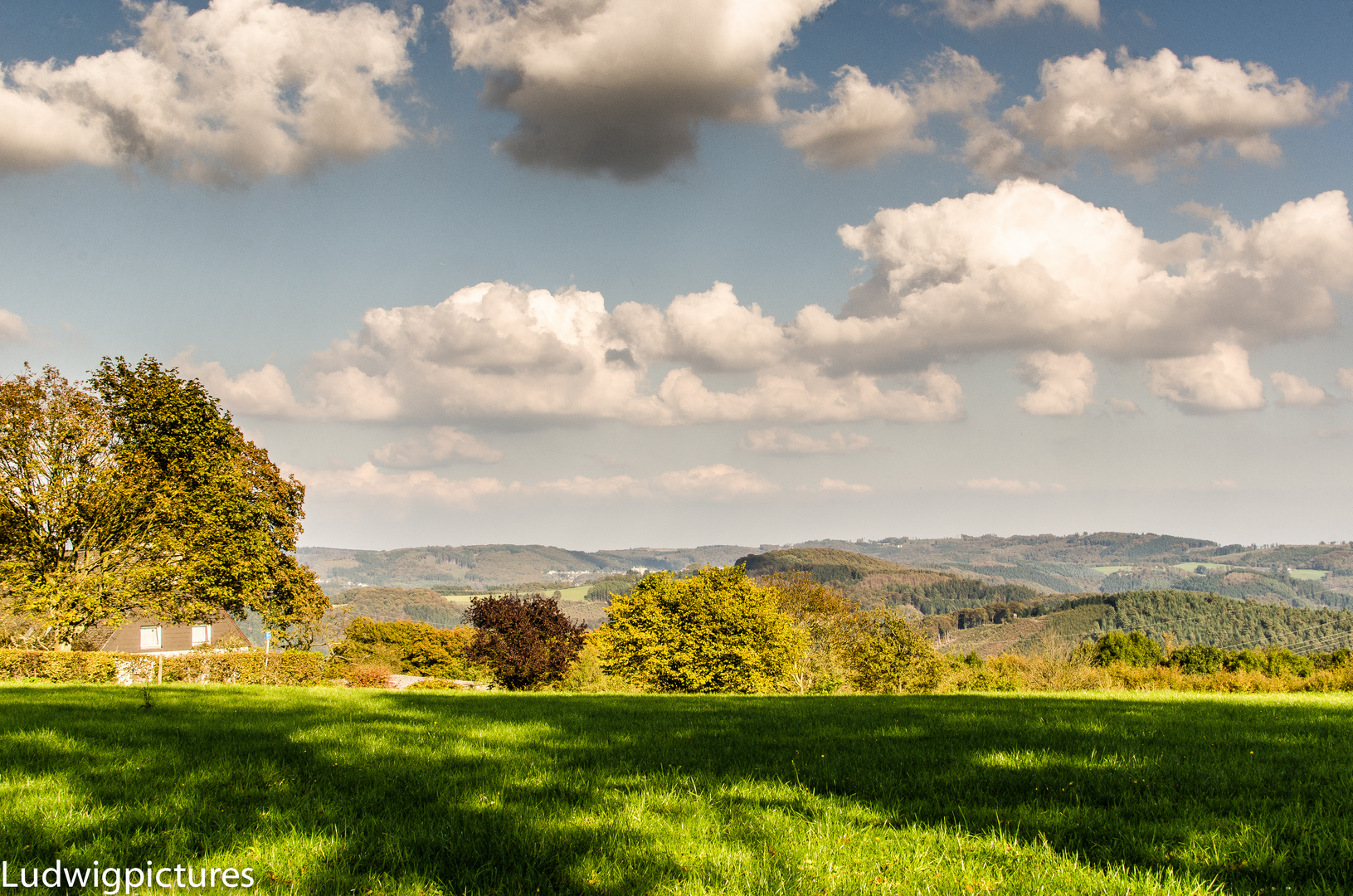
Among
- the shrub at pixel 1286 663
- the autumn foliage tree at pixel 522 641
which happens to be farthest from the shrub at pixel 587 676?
the shrub at pixel 1286 663

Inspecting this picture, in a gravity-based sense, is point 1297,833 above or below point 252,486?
below

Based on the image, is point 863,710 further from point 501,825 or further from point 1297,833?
point 501,825

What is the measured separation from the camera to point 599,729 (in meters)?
10.0

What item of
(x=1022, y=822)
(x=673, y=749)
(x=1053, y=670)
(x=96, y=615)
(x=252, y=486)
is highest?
(x=252, y=486)

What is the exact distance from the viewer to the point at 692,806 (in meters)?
5.66

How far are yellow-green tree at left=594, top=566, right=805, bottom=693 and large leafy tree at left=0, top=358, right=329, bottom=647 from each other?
49.2 feet

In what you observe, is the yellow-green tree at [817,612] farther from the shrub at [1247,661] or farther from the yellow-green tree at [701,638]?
the shrub at [1247,661]

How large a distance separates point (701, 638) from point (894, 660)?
11.3 m

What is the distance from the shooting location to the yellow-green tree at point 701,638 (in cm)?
3672

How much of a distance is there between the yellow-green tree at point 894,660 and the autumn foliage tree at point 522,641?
745 inches

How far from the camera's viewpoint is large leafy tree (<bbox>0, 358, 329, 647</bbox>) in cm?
2869

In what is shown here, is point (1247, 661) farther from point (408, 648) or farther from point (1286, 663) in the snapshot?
point (408, 648)

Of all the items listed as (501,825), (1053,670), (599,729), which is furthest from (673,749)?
(1053,670)

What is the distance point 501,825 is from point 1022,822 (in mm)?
3715
